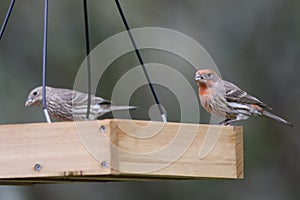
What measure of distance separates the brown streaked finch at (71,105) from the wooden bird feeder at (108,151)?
1141 millimetres

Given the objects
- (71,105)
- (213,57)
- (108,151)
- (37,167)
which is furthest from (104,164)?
(213,57)

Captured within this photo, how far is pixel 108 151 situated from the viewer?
4.82m

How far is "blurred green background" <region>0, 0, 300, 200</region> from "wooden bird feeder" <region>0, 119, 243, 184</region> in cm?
502

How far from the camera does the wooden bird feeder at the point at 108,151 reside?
15.9 ft

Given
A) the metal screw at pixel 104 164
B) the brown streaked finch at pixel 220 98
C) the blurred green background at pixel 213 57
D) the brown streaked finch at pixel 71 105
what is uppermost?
the blurred green background at pixel 213 57

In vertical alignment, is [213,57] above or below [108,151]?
above

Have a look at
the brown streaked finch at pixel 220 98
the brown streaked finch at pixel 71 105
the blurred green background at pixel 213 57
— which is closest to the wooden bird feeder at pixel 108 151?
the brown streaked finch at pixel 71 105

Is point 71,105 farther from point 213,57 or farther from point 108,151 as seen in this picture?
point 213,57

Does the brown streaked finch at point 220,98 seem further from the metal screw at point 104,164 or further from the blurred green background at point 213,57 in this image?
the blurred green background at point 213,57

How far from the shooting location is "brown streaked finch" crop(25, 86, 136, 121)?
6.44 meters

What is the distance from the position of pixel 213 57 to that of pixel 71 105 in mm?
4631

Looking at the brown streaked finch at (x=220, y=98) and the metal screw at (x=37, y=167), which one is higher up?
the brown streaked finch at (x=220, y=98)

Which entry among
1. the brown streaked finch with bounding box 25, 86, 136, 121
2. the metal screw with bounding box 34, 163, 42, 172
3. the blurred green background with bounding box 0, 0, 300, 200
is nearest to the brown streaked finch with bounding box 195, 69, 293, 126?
the brown streaked finch with bounding box 25, 86, 136, 121

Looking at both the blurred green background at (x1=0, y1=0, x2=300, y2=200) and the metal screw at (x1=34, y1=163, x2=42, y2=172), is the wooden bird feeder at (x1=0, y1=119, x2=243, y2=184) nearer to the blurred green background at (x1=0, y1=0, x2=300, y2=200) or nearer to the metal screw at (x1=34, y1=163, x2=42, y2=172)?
the metal screw at (x1=34, y1=163, x2=42, y2=172)
